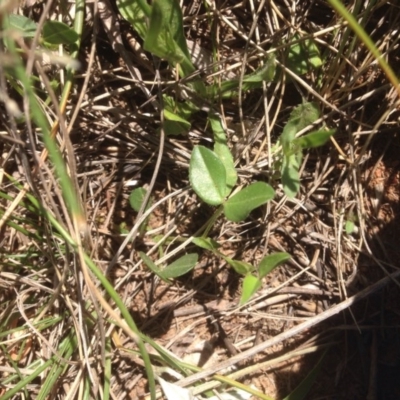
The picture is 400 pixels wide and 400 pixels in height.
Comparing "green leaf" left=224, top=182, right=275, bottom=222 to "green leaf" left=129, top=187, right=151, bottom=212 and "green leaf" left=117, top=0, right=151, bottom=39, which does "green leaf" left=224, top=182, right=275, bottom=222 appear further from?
"green leaf" left=117, top=0, right=151, bottom=39

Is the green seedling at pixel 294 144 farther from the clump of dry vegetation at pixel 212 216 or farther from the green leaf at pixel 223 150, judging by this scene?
the green leaf at pixel 223 150

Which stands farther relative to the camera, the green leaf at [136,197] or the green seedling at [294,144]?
the green leaf at [136,197]

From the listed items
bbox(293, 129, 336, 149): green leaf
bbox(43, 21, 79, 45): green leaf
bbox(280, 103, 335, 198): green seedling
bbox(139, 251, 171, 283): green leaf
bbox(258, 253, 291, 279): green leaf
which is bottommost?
bbox(139, 251, 171, 283): green leaf

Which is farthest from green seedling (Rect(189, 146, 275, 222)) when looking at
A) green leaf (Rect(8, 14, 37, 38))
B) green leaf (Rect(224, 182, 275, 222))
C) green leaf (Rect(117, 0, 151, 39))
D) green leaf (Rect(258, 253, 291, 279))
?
green leaf (Rect(8, 14, 37, 38))

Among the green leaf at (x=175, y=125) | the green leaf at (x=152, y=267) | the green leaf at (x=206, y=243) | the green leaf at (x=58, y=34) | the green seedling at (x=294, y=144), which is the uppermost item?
the green seedling at (x=294, y=144)

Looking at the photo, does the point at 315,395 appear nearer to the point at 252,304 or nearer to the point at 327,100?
the point at 252,304

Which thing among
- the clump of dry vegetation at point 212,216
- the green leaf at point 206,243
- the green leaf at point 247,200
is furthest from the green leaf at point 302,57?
the green leaf at point 206,243

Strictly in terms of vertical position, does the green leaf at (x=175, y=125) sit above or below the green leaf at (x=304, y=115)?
below

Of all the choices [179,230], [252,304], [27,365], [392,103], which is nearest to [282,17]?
[392,103]
